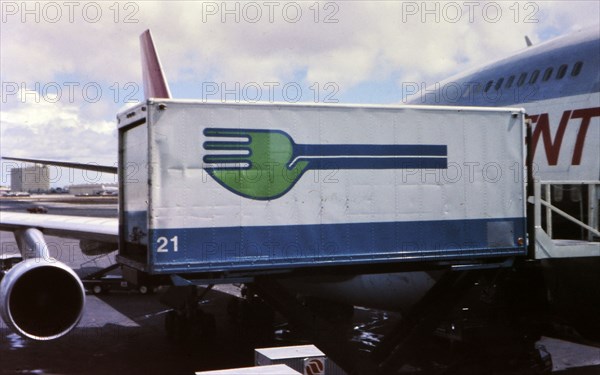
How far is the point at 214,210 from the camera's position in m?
9.22

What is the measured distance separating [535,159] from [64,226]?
11.0m

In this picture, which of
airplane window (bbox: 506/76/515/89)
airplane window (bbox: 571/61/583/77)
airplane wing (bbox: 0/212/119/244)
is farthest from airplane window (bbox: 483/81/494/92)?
airplane wing (bbox: 0/212/119/244)

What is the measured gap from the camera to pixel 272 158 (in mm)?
9562

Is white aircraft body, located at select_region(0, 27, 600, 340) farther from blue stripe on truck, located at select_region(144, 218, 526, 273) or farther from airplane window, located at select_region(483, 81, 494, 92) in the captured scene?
blue stripe on truck, located at select_region(144, 218, 526, 273)

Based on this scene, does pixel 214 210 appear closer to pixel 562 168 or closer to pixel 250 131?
pixel 250 131

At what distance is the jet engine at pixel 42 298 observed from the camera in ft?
37.9

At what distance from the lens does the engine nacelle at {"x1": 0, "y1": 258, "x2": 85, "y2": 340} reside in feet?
38.0

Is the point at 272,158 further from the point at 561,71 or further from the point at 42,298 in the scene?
the point at 561,71

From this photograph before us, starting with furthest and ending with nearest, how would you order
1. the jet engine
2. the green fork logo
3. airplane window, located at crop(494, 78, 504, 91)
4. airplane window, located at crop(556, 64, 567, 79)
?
airplane window, located at crop(494, 78, 504, 91)
airplane window, located at crop(556, 64, 567, 79)
the jet engine
the green fork logo

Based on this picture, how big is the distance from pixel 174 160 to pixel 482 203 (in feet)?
16.5

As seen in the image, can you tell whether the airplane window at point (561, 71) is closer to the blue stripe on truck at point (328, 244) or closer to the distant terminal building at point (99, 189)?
the blue stripe on truck at point (328, 244)

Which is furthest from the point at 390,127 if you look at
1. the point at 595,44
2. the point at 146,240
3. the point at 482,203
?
the point at 595,44

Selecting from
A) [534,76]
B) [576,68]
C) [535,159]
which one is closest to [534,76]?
[534,76]

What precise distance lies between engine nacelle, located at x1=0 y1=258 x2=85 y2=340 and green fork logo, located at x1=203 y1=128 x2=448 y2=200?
4.61 meters
